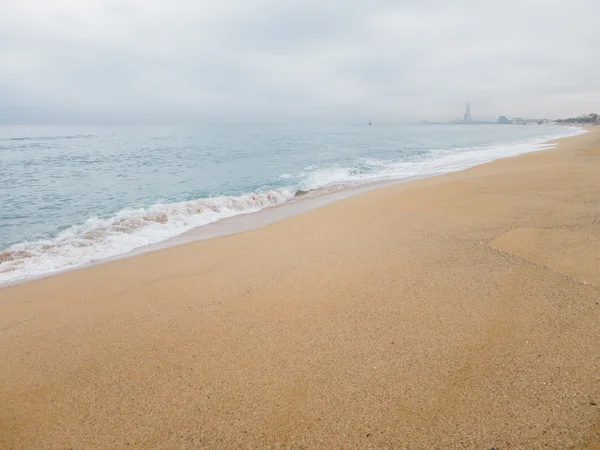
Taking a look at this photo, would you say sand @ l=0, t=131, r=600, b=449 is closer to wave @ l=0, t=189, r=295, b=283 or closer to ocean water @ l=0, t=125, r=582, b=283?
wave @ l=0, t=189, r=295, b=283

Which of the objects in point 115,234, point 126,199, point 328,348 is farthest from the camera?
point 126,199

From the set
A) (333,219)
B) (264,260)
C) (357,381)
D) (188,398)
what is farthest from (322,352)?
(333,219)

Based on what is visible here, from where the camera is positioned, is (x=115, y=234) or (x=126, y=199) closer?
(x=115, y=234)

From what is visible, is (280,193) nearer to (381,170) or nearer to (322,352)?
(381,170)

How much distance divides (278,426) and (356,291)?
1.85 metres

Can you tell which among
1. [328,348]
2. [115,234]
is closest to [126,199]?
[115,234]

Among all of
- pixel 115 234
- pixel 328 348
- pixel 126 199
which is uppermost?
pixel 328 348

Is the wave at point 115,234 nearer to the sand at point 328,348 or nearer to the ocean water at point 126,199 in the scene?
the ocean water at point 126,199

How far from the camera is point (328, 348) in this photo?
2686 mm

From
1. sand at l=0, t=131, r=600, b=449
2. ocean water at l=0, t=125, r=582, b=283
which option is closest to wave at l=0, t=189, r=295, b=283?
ocean water at l=0, t=125, r=582, b=283

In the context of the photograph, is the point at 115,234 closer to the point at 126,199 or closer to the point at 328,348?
the point at 126,199

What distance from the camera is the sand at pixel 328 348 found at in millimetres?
1988

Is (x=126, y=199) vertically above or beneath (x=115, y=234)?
above

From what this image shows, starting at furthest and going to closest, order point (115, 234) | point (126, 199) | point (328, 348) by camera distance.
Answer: point (126, 199)
point (115, 234)
point (328, 348)
